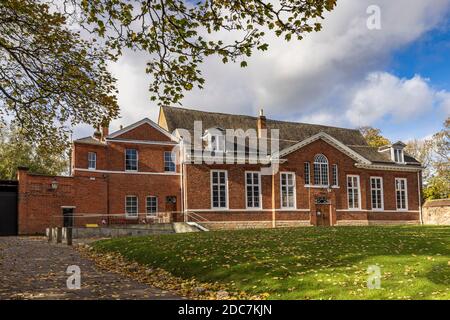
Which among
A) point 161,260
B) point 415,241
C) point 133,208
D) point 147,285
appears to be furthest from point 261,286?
point 133,208

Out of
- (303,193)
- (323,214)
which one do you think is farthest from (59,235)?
(323,214)

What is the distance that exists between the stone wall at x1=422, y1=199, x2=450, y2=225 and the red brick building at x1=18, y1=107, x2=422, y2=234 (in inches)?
147

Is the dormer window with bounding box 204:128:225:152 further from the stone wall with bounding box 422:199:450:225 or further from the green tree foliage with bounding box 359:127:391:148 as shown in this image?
the green tree foliage with bounding box 359:127:391:148

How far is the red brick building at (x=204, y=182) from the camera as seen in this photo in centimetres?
3253

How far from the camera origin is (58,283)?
10.4m

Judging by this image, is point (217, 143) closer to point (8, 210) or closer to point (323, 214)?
point (323, 214)

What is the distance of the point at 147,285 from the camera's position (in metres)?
10.4

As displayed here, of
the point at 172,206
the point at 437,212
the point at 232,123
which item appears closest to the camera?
the point at 172,206

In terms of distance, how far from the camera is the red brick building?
32531mm

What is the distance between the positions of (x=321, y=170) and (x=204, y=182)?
423 inches

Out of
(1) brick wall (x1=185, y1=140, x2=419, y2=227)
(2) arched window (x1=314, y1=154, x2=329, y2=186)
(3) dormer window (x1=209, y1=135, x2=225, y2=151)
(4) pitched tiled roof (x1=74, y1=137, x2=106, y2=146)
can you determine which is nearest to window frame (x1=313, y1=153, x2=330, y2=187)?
(2) arched window (x1=314, y1=154, x2=329, y2=186)

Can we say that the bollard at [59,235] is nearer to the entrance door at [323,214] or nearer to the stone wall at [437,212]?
the entrance door at [323,214]
